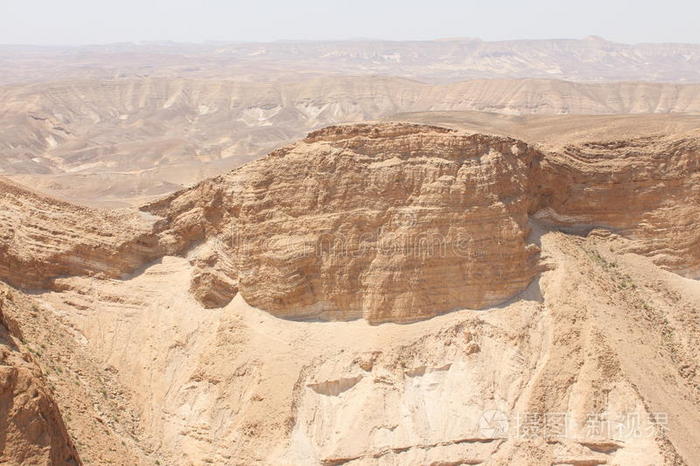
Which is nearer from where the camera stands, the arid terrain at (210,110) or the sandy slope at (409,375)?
the sandy slope at (409,375)

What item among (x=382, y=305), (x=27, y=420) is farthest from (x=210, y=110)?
(x=27, y=420)

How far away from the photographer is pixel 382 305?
18.9 metres

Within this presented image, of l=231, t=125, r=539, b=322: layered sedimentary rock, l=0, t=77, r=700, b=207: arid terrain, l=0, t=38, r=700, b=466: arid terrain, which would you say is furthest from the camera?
l=0, t=77, r=700, b=207: arid terrain

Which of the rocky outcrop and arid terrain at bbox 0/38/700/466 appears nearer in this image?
the rocky outcrop

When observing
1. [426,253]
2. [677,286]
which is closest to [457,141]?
[426,253]

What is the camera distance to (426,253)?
18859 millimetres

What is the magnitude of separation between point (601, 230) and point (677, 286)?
2.81m

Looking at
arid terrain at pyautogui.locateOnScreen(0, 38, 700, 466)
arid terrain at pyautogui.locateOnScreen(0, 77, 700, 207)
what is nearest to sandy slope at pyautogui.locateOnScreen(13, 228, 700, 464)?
arid terrain at pyautogui.locateOnScreen(0, 38, 700, 466)

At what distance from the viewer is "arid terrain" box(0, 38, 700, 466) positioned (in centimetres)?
1677

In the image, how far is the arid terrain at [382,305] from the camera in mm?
16766

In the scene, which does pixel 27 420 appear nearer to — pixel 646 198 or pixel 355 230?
pixel 355 230

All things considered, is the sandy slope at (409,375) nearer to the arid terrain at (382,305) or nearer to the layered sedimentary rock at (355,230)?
the arid terrain at (382,305)

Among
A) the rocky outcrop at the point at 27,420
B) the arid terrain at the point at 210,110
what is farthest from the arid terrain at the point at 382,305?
the arid terrain at the point at 210,110

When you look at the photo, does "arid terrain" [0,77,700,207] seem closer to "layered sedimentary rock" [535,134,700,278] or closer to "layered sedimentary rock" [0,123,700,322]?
"layered sedimentary rock" [0,123,700,322]
